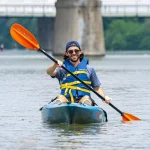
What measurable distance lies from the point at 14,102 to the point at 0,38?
422 ft

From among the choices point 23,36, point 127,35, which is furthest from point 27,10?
point 23,36

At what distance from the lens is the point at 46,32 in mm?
119688

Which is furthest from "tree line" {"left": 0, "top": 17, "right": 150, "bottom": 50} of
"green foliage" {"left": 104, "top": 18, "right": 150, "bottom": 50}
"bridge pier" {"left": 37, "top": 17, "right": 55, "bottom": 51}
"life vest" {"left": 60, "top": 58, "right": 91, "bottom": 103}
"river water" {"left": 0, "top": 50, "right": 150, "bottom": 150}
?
"life vest" {"left": 60, "top": 58, "right": 91, "bottom": 103}

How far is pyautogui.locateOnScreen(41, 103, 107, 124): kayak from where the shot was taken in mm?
22578

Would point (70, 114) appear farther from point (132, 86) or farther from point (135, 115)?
point (132, 86)

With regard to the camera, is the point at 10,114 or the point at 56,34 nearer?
the point at 10,114

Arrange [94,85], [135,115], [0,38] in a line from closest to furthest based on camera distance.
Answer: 1. [94,85]
2. [135,115]
3. [0,38]

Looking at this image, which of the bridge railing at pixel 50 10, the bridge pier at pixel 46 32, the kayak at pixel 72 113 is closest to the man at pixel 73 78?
the kayak at pixel 72 113

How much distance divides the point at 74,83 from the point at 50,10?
8309 centimetres

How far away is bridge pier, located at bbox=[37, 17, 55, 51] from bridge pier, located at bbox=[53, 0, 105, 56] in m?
31.6

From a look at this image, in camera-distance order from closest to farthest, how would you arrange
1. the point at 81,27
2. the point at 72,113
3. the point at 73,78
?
the point at 72,113, the point at 73,78, the point at 81,27

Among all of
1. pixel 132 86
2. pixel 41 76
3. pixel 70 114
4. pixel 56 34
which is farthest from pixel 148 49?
pixel 70 114

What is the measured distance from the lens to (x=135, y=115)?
26.4 m

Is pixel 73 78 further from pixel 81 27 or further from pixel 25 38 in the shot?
pixel 81 27
